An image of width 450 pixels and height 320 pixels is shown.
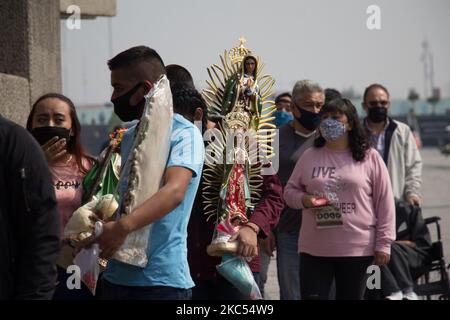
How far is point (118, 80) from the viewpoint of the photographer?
511 cm

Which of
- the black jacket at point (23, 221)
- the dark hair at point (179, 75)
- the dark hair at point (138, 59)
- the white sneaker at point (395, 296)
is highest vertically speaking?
the dark hair at point (138, 59)

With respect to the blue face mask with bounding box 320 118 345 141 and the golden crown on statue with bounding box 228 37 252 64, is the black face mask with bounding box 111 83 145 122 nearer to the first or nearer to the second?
the golden crown on statue with bounding box 228 37 252 64

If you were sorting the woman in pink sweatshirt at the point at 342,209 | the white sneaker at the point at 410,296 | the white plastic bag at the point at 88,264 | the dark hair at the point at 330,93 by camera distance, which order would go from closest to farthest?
the white plastic bag at the point at 88,264
the woman in pink sweatshirt at the point at 342,209
the white sneaker at the point at 410,296
the dark hair at the point at 330,93

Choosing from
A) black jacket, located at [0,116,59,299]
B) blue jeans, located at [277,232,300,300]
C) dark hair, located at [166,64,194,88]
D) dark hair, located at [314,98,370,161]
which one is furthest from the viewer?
blue jeans, located at [277,232,300,300]

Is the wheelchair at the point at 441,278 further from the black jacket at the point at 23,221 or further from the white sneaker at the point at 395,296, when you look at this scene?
the black jacket at the point at 23,221

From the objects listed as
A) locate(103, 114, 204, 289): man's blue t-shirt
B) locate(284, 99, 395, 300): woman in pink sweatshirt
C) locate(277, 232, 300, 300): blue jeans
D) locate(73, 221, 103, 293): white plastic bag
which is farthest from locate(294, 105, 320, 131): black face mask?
locate(103, 114, 204, 289): man's blue t-shirt

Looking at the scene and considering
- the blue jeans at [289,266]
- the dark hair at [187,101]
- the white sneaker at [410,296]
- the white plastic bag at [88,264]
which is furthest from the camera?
the white sneaker at [410,296]

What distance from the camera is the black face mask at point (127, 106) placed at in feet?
16.7

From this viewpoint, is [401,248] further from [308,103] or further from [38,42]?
[38,42]

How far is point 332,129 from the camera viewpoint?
25.1 ft

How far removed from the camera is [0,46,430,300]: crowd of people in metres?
4.14

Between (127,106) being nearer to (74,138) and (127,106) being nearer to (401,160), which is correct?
(74,138)

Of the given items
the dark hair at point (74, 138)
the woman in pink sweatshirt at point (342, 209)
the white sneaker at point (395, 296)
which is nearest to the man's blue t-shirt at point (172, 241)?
the dark hair at point (74, 138)

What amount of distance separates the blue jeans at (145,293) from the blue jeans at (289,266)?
3581mm
